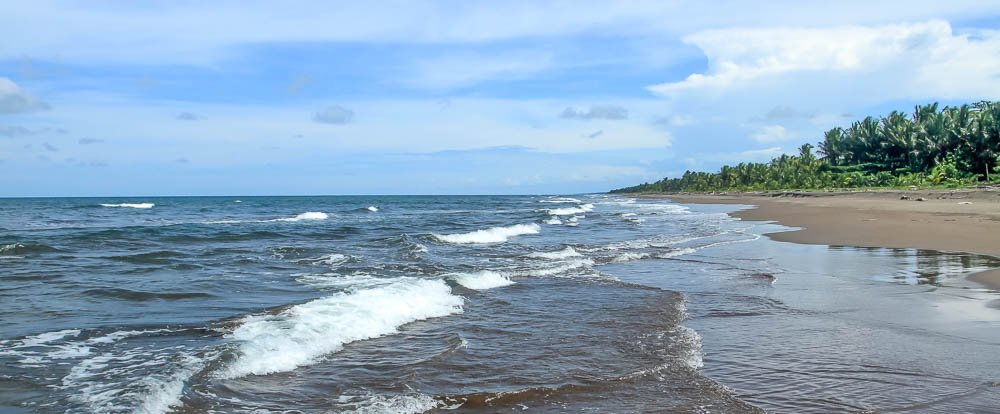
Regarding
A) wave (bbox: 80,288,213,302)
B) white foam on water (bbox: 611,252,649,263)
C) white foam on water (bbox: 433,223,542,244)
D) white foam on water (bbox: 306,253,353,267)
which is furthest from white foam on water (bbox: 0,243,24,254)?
white foam on water (bbox: 611,252,649,263)

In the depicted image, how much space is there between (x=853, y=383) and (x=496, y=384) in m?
2.97

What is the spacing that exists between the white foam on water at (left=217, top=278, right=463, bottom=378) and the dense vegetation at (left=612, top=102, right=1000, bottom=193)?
58464 mm

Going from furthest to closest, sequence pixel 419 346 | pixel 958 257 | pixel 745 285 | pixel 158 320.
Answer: pixel 958 257
pixel 745 285
pixel 158 320
pixel 419 346

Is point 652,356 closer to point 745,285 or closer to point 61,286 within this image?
point 745,285

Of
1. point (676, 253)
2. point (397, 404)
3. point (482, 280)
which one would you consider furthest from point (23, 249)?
point (397, 404)

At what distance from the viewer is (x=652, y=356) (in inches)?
270

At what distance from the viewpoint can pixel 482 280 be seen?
12.7 m

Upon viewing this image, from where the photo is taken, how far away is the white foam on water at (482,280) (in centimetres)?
1234

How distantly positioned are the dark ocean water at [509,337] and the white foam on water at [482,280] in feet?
0.28

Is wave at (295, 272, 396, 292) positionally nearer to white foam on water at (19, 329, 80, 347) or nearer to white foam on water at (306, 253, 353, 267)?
white foam on water at (306, 253, 353, 267)

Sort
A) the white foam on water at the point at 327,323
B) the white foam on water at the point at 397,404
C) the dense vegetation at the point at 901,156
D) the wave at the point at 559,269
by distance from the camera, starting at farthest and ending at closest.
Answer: the dense vegetation at the point at 901,156
the wave at the point at 559,269
the white foam on water at the point at 327,323
the white foam on water at the point at 397,404

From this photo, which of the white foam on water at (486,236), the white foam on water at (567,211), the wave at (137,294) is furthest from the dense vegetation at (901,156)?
the wave at (137,294)

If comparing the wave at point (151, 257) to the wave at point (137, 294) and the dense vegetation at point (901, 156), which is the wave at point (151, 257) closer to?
the wave at point (137, 294)

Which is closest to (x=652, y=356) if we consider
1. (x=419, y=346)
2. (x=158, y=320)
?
(x=419, y=346)
